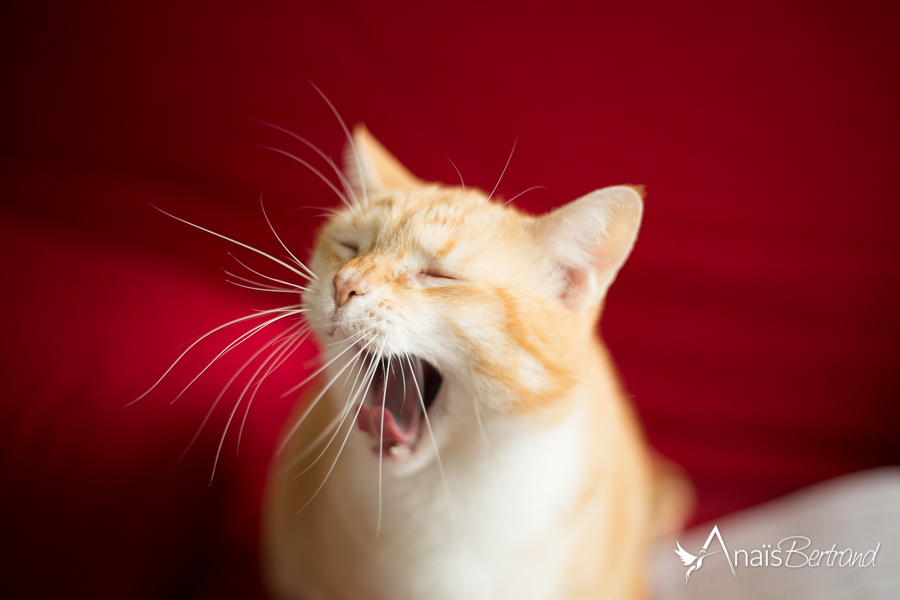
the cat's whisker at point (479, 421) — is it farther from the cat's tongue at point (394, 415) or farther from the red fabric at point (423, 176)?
the red fabric at point (423, 176)

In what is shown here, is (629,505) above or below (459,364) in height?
below

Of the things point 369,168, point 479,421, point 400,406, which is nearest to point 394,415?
point 400,406

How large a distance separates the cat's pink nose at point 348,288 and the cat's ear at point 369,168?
23cm

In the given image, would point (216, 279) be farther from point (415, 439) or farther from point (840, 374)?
point (840, 374)

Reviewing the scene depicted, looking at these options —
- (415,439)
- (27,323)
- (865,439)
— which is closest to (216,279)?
(27,323)

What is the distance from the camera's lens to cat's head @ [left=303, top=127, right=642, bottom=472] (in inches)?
23.7

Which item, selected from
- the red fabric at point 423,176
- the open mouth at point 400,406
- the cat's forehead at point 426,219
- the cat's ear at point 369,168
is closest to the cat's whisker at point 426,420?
the open mouth at point 400,406

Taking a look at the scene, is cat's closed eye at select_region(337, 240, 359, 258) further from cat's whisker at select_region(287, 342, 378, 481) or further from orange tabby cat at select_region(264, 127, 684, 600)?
cat's whisker at select_region(287, 342, 378, 481)

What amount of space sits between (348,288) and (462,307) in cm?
13

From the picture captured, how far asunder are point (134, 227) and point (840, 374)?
174 cm

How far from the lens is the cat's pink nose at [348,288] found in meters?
0.60

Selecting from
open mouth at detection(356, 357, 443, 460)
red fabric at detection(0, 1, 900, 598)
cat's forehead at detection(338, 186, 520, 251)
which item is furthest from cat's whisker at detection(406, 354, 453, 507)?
red fabric at detection(0, 1, 900, 598)

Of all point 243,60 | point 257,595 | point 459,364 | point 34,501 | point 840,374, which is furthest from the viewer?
point 840,374

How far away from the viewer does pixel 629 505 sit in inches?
35.9
